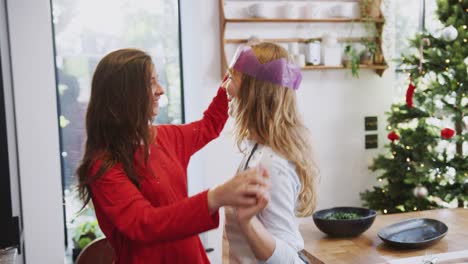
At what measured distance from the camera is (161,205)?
4.53 ft

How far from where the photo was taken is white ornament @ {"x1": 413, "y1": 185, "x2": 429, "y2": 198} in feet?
11.8

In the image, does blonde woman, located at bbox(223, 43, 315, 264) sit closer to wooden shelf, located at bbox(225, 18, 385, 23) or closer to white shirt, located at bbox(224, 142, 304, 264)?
white shirt, located at bbox(224, 142, 304, 264)

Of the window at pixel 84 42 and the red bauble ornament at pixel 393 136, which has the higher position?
the window at pixel 84 42

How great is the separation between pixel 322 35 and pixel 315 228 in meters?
2.16

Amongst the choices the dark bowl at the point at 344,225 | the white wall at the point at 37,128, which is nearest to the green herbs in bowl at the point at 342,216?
the dark bowl at the point at 344,225

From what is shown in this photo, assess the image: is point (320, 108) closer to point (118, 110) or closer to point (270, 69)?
point (270, 69)

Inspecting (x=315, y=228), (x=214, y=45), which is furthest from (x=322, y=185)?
(x=315, y=228)

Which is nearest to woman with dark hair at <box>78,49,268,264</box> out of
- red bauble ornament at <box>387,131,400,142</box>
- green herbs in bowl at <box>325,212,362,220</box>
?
green herbs in bowl at <box>325,212,362,220</box>

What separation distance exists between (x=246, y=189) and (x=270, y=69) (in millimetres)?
475

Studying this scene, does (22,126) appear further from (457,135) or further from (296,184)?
(457,135)

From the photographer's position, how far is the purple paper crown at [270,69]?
138 cm

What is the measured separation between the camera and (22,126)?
→ 10.2 ft

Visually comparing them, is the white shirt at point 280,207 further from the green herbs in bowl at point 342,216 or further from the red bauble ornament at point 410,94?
the red bauble ornament at point 410,94

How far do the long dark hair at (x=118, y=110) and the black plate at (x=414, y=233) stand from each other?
109cm
